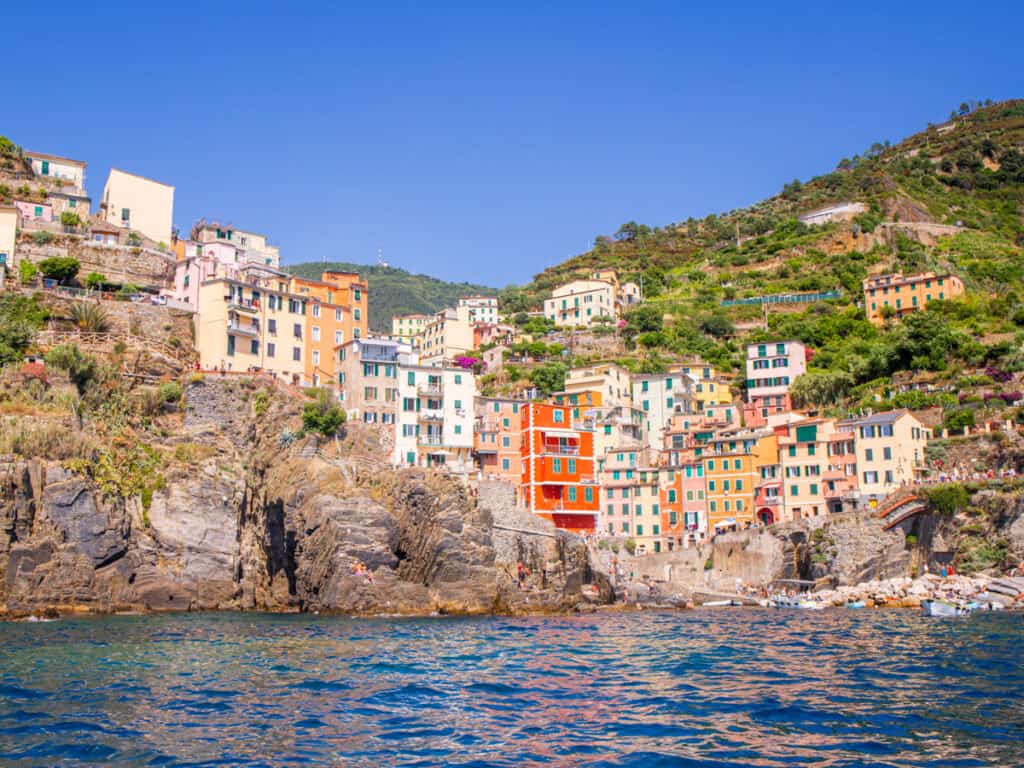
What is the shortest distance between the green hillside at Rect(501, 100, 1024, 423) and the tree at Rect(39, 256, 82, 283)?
58479 millimetres

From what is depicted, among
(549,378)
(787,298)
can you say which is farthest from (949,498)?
(787,298)

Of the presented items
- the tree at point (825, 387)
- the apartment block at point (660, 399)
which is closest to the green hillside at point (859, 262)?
the tree at point (825, 387)

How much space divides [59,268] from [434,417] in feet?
97.8

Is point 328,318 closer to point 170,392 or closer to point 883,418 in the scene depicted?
point 170,392

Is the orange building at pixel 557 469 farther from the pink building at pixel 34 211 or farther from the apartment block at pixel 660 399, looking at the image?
the pink building at pixel 34 211

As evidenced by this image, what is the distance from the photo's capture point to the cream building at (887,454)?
217 ft

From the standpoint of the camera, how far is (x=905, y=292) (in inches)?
3863

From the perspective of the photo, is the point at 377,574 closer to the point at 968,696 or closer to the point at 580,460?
the point at 580,460

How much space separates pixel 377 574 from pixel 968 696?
35660 mm

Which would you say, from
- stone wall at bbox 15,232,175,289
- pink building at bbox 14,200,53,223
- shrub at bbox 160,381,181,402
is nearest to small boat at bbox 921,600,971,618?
shrub at bbox 160,381,181,402

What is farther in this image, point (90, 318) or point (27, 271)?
point (27, 271)

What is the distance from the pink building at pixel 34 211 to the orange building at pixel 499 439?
130 feet

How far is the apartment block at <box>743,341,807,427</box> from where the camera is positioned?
87125mm

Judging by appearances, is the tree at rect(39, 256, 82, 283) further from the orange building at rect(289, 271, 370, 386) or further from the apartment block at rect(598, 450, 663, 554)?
the apartment block at rect(598, 450, 663, 554)
